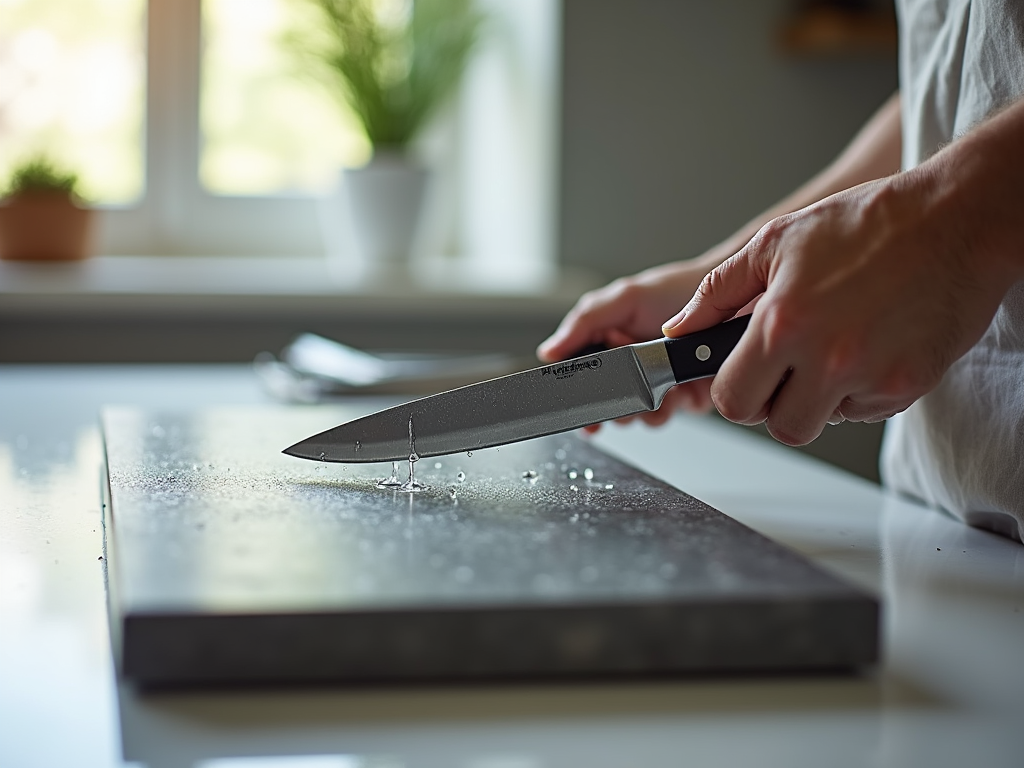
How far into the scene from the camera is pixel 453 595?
1.59ft

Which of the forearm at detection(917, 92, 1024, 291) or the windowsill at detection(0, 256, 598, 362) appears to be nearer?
the forearm at detection(917, 92, 1024, 291)

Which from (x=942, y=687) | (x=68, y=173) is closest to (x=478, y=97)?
(x=68, y=173)

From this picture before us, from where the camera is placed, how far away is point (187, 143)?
247 centimetres

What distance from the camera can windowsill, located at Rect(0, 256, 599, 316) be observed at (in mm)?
2002

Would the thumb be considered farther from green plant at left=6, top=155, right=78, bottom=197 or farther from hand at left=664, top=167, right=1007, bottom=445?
green plant at left=6, top=155, right=78, bottom=197

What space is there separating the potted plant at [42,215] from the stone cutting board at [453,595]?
1652 millimetres

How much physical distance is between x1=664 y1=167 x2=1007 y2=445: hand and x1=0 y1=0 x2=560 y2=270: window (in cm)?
169

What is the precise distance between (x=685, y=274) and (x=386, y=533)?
489 mm

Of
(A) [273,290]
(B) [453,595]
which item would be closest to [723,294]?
(B) [453,595]

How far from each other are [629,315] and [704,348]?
31cm

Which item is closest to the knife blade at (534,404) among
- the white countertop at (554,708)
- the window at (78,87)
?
the white countertop at (554,708)

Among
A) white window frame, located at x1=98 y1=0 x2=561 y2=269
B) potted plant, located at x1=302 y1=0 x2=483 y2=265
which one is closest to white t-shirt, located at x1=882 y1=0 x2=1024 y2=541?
white window frame, located at x1=98 y1=0 x2=561 y2=269

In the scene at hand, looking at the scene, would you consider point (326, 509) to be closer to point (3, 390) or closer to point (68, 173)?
point (3, 390)

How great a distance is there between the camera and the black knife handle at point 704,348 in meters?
0.66
